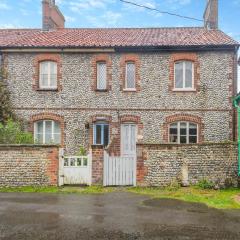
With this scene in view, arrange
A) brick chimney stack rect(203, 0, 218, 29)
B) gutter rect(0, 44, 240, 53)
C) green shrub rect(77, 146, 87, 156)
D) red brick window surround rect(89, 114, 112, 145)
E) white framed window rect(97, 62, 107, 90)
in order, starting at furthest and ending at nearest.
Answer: brick chimney stack rect(203, 0, 218, 29), white framed window rect(97, 62, 107, 90), red brick window surround rect(89, 114, 112, 145), gutter rect(0, 44, 240, 53), green shrub rect(77, 146, 87, 156)

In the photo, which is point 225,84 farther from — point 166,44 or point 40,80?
point 40,80

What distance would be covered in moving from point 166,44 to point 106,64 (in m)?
3.36

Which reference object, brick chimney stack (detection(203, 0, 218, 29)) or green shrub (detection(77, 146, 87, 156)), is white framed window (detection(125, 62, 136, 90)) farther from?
brick chimney stack (detection(203, 0, 218, 29))

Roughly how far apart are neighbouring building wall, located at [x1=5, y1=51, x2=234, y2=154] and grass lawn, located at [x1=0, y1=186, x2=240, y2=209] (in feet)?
20.5

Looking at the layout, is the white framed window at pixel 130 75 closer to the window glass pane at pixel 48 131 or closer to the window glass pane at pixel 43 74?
the window glass pane at pixel 43 74

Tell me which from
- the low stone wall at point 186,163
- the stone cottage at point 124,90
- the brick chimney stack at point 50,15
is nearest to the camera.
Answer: the low stone wall at point 186,163

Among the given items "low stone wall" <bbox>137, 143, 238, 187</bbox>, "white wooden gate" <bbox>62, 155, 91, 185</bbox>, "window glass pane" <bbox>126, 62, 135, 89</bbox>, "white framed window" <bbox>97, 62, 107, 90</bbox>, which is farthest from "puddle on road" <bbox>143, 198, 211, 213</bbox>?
"white framed window" <bbox>97, 62, 107, 90</bbox>

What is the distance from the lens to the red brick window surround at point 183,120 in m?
19.5

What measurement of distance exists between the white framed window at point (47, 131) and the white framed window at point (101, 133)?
196cm

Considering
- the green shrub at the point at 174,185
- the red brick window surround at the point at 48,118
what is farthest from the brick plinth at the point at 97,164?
the red brick window surround at the point at 48,118

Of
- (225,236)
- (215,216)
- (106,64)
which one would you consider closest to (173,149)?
(215,216)

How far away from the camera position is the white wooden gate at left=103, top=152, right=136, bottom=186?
46.5 feet

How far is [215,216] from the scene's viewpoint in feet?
30.7

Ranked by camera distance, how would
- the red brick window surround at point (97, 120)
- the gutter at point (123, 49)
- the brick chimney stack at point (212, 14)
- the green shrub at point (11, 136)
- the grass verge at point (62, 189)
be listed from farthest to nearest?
1. the brick chimney stack at point (212, 14)
2. the red brick window surround at point (97, 120)
3. the gutter at point (123, 49)
4. the green shrub at point (11, 136)
5. the grass verge at point (62, 189)
